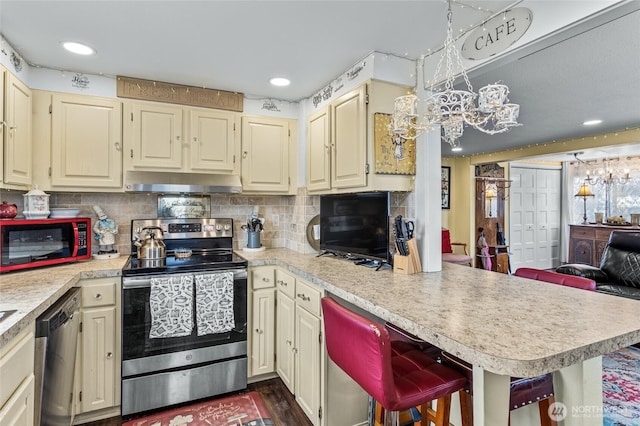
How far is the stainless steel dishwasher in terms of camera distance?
1447mm

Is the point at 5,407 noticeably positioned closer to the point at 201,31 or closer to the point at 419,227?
the point at 201,31

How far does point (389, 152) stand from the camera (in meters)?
2.18

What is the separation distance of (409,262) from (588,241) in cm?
624

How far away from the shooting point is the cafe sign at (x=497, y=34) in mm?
1587

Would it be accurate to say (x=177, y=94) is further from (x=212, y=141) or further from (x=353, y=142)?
(x=353, y=142)

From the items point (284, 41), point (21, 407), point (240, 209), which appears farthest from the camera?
point (240, 209)

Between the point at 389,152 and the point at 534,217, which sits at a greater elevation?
the point at 389,152

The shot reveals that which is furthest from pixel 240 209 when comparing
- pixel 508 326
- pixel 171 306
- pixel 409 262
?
pixel 508 326

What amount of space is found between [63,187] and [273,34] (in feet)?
6.09

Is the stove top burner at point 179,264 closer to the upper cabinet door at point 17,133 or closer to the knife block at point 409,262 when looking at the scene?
the upper cabinet door at point 17,133

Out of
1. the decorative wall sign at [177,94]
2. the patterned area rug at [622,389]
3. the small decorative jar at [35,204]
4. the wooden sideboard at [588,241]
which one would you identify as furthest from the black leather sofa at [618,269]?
the small decorative jar at [35,204]

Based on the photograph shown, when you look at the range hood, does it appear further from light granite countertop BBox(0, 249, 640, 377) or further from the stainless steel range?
light granite countertop BBox(0, 249, 640, 377)

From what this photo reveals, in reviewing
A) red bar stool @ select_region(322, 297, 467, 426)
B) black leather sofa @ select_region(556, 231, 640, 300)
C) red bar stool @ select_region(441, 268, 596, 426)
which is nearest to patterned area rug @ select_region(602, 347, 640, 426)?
black leather sofa @ select_region(556, 231, 640, 300)

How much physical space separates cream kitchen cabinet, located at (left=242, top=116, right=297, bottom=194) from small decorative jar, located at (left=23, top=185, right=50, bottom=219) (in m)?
1.40
